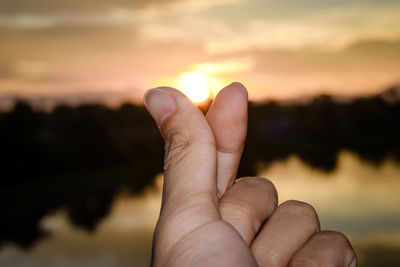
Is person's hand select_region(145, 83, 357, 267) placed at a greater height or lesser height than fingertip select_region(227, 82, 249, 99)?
lesser

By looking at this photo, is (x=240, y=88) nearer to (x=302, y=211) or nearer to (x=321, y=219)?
(x=302, y=211)

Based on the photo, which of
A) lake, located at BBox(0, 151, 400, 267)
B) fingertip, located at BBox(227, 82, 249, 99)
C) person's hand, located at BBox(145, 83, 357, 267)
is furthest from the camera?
lake, located at BBox(0, 151, 400, 267)

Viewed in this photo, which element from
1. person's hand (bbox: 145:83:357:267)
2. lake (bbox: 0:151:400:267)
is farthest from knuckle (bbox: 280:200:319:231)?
lake (bbox: 0:151:400:267)

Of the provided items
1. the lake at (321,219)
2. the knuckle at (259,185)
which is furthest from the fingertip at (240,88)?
the lake at (321,219)

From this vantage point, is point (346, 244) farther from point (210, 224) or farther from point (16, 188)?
point (16, 188)

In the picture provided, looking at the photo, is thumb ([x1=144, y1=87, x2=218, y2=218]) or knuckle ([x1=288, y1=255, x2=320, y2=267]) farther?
knuckle ([x1=288, y1=255, x2=320, y2=267])

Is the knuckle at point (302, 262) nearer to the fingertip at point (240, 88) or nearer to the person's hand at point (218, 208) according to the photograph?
the person's hand at point (218, 208)

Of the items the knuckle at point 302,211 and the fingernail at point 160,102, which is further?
the knuckle at point 302,211

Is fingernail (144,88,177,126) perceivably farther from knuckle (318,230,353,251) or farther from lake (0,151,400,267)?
lake (0,151,400,267)

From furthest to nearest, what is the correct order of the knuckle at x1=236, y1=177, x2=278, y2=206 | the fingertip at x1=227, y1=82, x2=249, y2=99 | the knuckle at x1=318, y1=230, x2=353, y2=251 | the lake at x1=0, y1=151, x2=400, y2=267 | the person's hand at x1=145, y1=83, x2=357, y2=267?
the lake at x1=0, y1=151, x2=400, y2=267 < the knuckle at x1=236, y1=177, x2=278, y2=206 < the knuckle at x1=318, y1=230, x2=353, y2=251 < the fingertip at x1=227, y1=82, x2=249, y2=99 < the person's hand at x1=145, y1=83, x2=357, y2=267

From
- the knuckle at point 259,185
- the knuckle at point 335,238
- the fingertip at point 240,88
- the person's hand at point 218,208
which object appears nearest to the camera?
the person's hand at point 218,208
